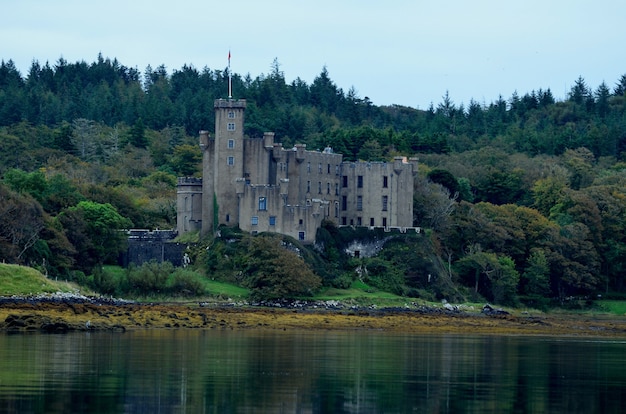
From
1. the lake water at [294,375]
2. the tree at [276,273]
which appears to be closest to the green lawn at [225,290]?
the tree at [276,273]

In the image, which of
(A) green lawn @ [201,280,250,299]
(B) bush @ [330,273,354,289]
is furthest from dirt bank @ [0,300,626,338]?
(B) bush @ [330,273,354,289]

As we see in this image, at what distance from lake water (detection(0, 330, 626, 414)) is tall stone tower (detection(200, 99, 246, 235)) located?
93.7 feet

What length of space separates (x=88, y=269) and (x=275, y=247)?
38.6 ft

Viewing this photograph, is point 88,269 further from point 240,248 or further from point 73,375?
point 73,375

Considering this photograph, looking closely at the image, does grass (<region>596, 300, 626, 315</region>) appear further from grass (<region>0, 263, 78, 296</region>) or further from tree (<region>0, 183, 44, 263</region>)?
tree (<region>0, 183, 44, 263</region>)

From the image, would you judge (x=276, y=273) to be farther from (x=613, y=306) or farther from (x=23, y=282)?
(x=613, y=306)

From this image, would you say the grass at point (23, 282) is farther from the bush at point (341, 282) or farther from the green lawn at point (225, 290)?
the bush at point (341, 282)

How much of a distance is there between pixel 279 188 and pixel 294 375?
148 feet

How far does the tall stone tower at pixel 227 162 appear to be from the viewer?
9212cm

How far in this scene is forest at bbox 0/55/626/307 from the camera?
88.4m

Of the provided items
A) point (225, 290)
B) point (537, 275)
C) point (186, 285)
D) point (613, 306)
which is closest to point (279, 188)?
point (225, 290)

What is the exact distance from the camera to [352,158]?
118875 mm

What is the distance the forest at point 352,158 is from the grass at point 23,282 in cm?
426

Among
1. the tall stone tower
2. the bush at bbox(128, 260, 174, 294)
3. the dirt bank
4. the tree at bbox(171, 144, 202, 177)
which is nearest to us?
the dirt bank
